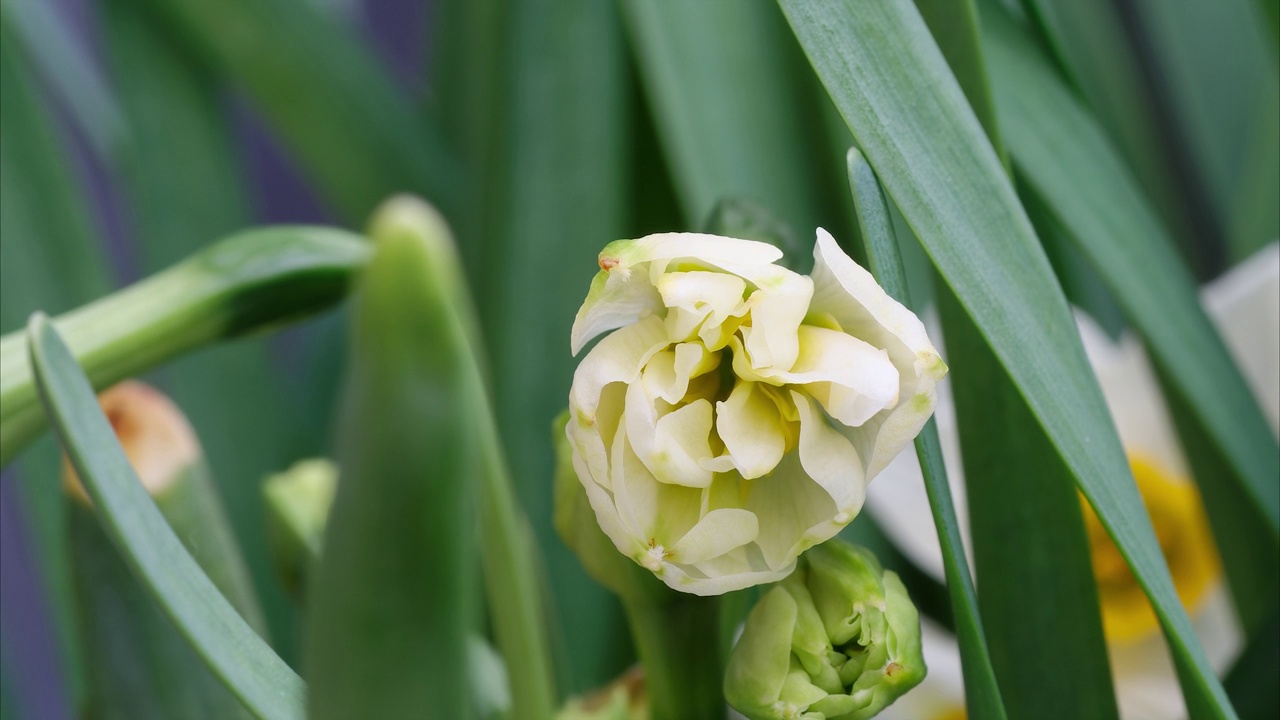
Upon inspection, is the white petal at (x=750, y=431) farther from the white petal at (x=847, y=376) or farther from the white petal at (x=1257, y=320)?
the white petal at (x=1257, y=320)

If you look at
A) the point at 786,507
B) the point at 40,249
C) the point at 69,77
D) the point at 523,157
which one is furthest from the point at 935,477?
the point at 69,77

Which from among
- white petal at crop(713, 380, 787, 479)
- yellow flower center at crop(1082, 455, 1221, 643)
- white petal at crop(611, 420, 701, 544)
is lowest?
yellow flower center at crop(1082, 455, 1221, 643)

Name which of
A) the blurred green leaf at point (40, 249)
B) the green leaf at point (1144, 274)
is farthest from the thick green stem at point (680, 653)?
the blurred green leaf at point (40, 249)

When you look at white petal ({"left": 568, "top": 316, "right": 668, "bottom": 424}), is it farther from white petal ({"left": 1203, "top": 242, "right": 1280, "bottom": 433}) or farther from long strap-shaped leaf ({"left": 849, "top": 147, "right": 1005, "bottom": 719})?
white petal ({"left": 1203, "top": 242, "right": 1280, "bottom": 433})

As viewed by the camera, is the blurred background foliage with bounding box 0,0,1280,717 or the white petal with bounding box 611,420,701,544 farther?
the blurred background foliage with bounding box 0,0,1280,717

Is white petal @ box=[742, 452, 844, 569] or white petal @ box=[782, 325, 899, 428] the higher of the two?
white petal @ box=[782, 325, 899, 428]

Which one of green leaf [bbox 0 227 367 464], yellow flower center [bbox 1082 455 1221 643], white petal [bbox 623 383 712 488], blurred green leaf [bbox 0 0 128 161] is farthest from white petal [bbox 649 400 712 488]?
blurred green leaf [bbox 0 0 128 161]

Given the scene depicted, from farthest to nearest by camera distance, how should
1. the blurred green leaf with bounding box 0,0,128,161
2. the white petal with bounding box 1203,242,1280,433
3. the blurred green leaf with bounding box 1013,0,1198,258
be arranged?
1. the blurred green leaf with bounding box 0,0,128,161
2. the blurred green leaf with bounding box 1013,0,1198,258
3. the white petal with bounding box 1203,242,1280,433

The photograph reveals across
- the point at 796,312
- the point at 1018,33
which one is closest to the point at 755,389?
the point at 796,312
